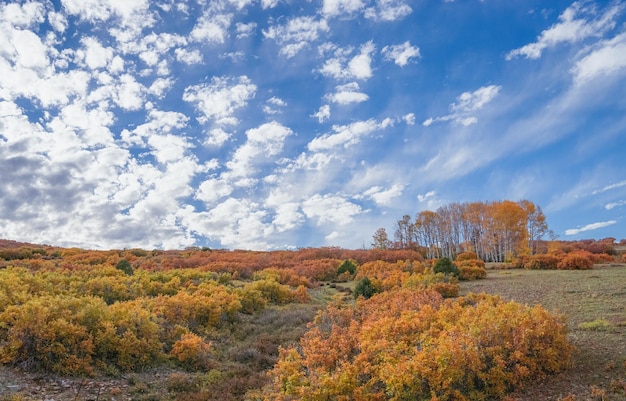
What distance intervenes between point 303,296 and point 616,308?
12486 millimetres

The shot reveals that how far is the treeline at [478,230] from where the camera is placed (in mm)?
50562

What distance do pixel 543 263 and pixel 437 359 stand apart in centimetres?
2192

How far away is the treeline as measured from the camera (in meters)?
50.6

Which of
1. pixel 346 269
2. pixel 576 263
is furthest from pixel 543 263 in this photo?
pixel 346 269

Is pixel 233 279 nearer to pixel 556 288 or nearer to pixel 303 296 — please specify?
pixel 303 296

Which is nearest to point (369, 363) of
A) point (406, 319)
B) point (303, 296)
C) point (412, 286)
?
point (406, 319)

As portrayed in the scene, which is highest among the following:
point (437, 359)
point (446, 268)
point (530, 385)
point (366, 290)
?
point (446, 268)

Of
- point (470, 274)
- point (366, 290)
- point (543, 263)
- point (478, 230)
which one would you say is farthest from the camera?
point (478, 230)

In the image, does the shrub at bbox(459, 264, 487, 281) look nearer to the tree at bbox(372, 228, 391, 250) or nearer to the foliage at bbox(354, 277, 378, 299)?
the foliage at bbox(354, 277, 378, 299)

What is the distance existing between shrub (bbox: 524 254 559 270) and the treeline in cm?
2021

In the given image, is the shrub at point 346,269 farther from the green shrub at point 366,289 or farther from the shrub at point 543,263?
the shrub at point 543,263

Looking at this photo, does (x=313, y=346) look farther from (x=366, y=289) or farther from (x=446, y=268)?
(x=446, y=268)

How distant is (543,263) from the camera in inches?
995

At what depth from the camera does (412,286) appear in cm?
1750
